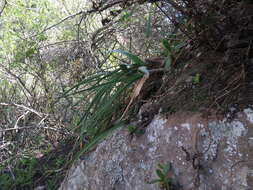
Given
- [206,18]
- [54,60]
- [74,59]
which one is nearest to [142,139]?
[206,18]

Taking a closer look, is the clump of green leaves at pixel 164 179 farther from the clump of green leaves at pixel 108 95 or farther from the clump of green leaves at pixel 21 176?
the clump of green leaves at pixel 21 176

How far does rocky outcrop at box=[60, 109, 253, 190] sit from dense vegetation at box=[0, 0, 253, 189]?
0.23 ft

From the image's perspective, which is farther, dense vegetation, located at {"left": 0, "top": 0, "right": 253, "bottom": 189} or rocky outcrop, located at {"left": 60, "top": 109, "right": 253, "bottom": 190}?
dense vegetation, located at {"left": 0, "top": 0, "right": 253, "bottom": 189}

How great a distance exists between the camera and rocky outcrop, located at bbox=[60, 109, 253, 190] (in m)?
1.14

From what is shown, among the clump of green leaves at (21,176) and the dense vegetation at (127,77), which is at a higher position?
the dense vegetation at (127,77)

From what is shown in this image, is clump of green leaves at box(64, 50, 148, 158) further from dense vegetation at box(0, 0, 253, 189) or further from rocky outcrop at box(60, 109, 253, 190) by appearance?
rocky outcrop at box(60, 109, 253, 190)

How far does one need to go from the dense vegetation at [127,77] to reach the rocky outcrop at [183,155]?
0.23ft

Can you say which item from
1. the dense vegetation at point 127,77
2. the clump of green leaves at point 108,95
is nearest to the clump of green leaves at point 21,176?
the dense vegetation at point 127,77

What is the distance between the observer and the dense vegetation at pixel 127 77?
4.43 feet

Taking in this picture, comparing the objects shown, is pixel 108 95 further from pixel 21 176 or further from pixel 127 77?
pixel 21 176

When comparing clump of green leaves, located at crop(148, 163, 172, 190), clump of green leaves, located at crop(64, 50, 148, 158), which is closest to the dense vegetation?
clump of green leaves, located at crop(64, 50, 148, 158)

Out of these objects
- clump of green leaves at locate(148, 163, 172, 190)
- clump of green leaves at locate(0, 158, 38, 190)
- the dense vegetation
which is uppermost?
the dense vegetation

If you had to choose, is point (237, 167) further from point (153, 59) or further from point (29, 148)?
point (29, 148)

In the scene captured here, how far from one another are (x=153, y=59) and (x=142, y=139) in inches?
20.8
